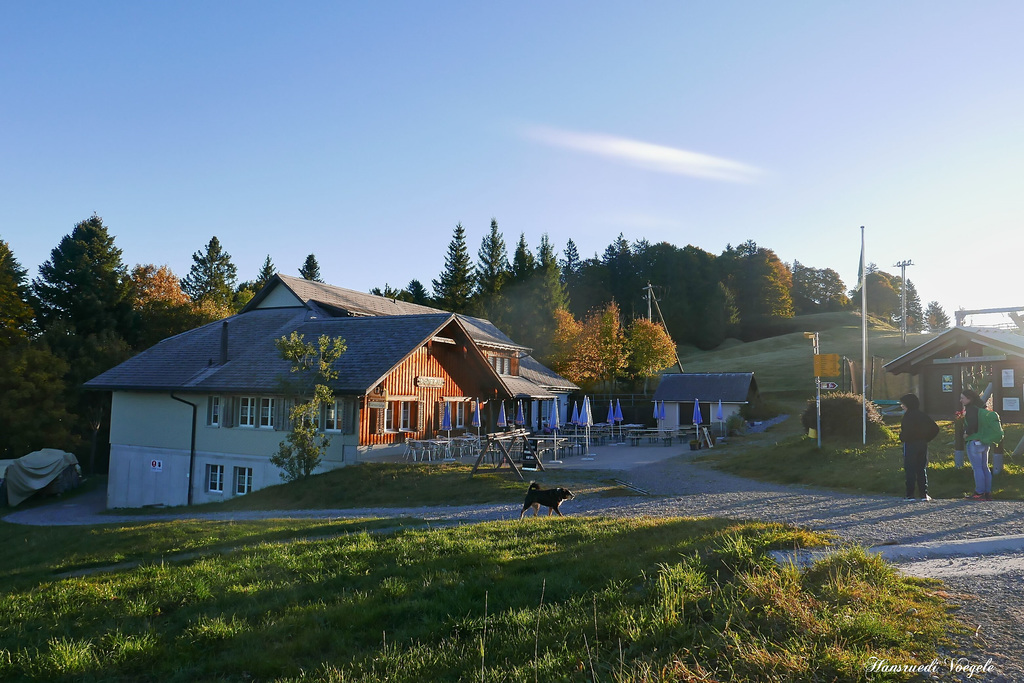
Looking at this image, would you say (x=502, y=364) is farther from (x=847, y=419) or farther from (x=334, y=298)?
(x=847, y=419)

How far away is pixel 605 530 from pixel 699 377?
114ft

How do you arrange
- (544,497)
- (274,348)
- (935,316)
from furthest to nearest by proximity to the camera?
(935,316) < (274,348) < (544,497)

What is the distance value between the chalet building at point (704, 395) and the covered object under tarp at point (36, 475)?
31745mm

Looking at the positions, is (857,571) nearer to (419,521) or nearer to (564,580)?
(564,580)

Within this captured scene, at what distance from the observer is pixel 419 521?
40.0 feet

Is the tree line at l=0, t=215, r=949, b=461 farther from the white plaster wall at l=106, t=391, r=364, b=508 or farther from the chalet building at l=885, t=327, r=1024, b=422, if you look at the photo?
the chalet building at l=885, t=327, r=1024, b=422

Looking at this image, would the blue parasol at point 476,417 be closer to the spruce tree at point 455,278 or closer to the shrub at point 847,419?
the shrub at point 847,419

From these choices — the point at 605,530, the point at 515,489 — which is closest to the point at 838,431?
the point at 515,489

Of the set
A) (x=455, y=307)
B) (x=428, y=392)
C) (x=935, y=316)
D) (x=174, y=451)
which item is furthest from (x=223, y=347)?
(x=935, y=316)

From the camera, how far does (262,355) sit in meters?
27.7

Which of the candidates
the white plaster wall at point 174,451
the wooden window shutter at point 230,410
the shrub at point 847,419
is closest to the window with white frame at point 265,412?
the white plaster wall at point 174,451

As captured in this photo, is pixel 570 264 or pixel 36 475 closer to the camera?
pixel 36 475

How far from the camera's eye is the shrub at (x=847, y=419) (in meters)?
20.6

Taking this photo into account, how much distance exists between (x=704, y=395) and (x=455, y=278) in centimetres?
3822
